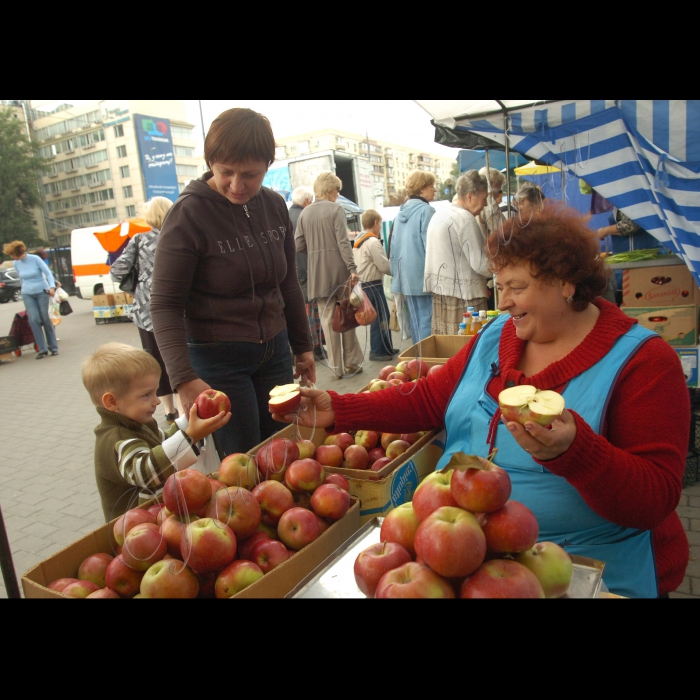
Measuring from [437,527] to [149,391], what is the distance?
1.50 meters

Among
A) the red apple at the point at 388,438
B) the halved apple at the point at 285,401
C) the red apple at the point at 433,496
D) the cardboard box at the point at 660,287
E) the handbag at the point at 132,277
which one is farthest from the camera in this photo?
the handbag at the point at 132,277

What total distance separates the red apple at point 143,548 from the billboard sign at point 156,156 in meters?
27.5

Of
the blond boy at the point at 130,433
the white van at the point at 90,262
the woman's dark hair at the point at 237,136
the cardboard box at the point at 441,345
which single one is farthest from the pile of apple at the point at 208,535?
the white van at the point at 90,262

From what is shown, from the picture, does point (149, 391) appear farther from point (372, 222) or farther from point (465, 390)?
point (372, 222)

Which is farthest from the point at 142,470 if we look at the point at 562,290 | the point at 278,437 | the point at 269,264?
the point at 562,290

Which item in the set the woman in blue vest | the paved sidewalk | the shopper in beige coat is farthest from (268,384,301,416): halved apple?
the shopper in beige coat

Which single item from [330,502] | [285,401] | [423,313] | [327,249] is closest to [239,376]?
[285,401]

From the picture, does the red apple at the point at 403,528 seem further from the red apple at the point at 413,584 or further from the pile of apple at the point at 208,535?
the pile of apple at the point at 208,535

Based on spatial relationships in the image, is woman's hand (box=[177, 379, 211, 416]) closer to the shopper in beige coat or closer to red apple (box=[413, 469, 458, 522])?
red apple (box=[413, 469, 458, 522])

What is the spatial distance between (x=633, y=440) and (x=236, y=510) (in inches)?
45.3

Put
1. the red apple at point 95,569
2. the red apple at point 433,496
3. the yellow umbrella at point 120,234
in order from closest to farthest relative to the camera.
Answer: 1. the red apple at point 433,496
2. the red apple at point 95,569
3. the yellow umbrella at point 120,234

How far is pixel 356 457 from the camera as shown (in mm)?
2340

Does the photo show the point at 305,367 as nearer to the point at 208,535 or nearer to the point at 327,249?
the point at 208,535

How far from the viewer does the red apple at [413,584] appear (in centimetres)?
105
